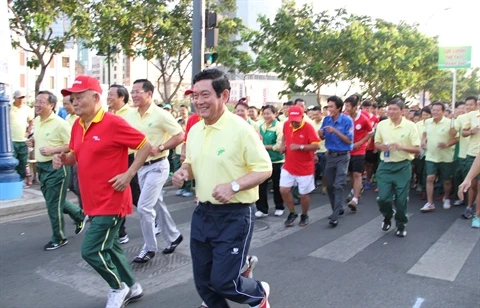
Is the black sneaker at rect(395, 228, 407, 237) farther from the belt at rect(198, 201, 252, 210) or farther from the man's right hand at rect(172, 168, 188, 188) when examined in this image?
the man's right hand at rect(172, 168, 188, 188)

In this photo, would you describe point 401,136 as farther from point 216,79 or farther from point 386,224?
point 216,79

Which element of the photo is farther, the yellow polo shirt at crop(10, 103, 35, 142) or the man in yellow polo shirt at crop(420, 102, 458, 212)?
the yellow polo shirt at crop(10, 103, 35, 142)

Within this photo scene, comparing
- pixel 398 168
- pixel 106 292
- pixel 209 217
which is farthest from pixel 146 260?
pixel 398 168

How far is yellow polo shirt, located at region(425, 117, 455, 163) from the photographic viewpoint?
8921 mm

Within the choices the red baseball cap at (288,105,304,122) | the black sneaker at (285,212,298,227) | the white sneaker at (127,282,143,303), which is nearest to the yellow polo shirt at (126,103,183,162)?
the white sneaker at (127,282,143,303)

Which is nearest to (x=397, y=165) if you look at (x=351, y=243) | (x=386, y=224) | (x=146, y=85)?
(x=386, y=224)

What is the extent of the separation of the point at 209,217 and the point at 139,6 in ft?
43.4

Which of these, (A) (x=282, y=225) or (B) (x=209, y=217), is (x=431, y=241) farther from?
(B) (x=209, y=217)

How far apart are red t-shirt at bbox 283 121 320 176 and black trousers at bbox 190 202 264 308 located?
3.75 metres

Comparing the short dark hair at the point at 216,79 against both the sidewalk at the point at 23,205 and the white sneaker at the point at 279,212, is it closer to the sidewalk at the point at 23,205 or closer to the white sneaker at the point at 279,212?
the white sneaker at the point at 279,212

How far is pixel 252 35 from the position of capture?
2009 cm

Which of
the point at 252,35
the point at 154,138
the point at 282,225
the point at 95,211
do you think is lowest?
the point at 282,225

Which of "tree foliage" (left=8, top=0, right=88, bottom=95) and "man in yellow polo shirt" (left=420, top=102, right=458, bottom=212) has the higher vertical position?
"tree foliage" (left=8, top=0, right=88, bottom=95)

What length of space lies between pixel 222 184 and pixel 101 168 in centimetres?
124
